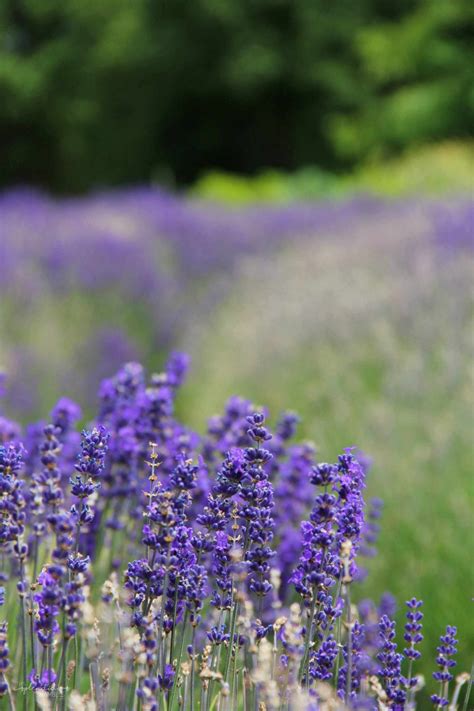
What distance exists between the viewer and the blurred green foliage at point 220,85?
1759 cm

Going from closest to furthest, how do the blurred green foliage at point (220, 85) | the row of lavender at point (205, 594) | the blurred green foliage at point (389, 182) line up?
the row of lavender at point (205, 594), the blurred green foliage at point (389, 182), the blurred green foliage at point (220, 85)

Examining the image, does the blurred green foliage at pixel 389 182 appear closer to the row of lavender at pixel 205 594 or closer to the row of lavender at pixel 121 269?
the row of lavender at pixel 121 269

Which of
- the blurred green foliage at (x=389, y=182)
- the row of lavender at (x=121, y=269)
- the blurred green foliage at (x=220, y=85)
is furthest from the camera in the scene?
the blurred green foliage at (x=220, y=85)

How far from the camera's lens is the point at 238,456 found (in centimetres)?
127

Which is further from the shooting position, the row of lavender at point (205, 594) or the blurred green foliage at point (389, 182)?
the blurred green foliage at point (389, 182)

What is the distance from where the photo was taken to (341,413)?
3713mm

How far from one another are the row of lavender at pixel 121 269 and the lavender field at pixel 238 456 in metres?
0.02

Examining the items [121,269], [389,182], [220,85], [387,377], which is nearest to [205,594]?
→ [387,377]

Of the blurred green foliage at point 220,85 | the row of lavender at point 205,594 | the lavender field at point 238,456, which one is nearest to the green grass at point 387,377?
the lavender field at point 238,456

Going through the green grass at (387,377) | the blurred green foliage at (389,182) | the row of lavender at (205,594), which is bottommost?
the row of lavender at (205,594)

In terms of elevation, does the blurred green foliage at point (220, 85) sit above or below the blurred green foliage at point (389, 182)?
above

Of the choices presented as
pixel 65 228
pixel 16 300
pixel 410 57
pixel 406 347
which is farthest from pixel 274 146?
pixel 406 347

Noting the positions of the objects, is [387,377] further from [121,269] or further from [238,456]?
[121,269]

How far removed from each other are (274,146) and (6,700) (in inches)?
830
